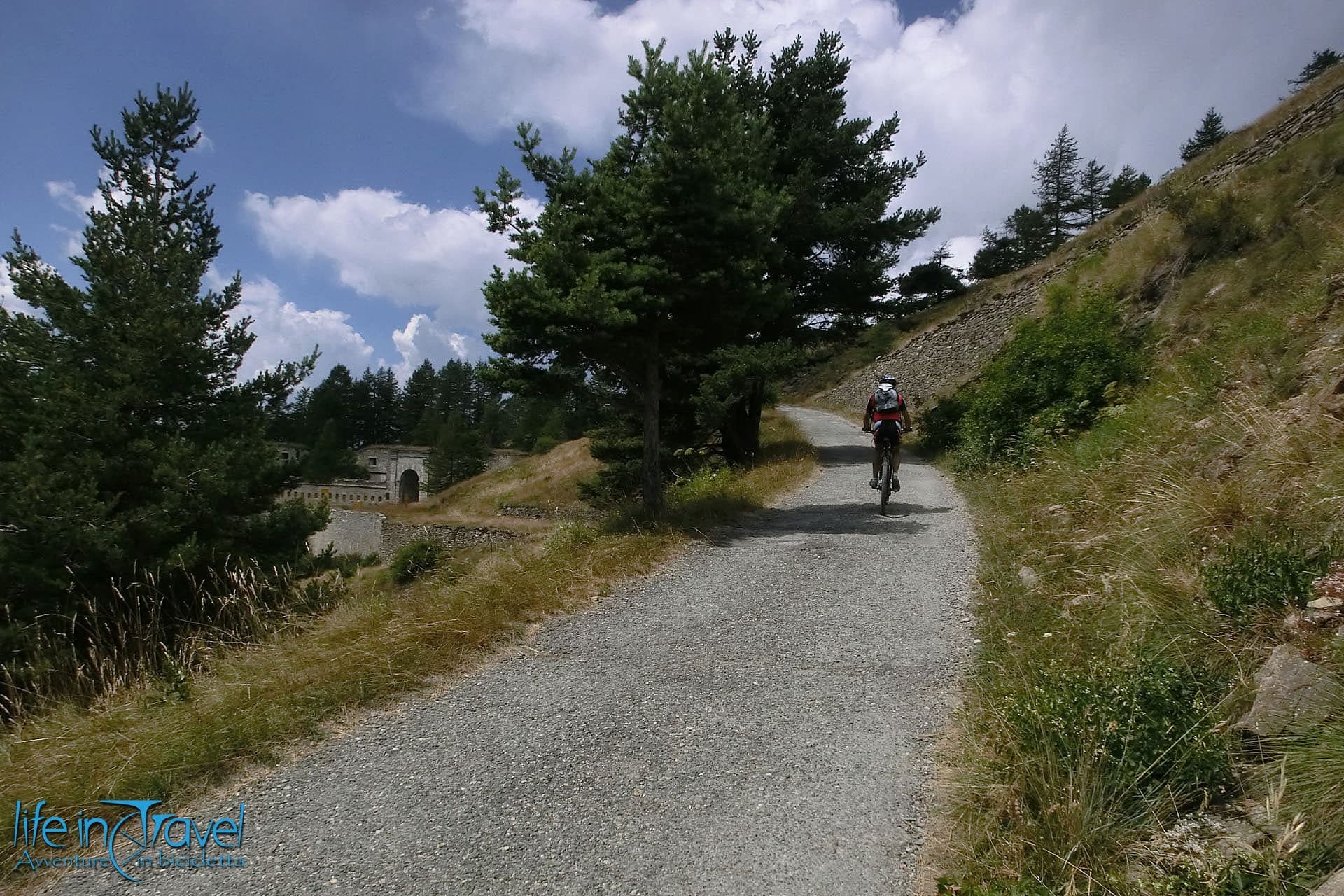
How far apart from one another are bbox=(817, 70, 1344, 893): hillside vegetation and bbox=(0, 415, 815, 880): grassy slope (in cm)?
329

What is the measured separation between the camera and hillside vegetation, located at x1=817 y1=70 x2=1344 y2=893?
95.6 inches

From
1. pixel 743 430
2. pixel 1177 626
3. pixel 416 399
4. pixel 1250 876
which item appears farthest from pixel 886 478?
pixel 416 399

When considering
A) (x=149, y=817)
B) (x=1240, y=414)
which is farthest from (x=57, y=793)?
(x=1240, y=414)

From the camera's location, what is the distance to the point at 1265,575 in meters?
3.40

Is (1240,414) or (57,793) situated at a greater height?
(1240,414)

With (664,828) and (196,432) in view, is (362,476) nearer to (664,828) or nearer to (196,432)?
(196,432)

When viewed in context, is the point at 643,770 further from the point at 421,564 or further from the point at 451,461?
the point at 451,461

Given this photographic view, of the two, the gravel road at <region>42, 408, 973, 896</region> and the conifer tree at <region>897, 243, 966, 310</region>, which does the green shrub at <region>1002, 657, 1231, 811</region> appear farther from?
the conifer tree at <region>897, 243, 966, 310</region>

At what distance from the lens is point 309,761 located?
12.1 ft

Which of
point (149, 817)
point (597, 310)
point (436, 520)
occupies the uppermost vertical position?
point (597, 310)

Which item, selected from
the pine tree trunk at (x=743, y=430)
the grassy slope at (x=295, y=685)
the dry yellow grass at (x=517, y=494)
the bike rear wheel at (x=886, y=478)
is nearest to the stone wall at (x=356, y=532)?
the dry yellow grass at (x=517, y=494)

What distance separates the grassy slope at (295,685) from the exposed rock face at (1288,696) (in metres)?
4.24

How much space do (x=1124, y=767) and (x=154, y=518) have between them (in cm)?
1287

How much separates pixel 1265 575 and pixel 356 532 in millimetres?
41775
